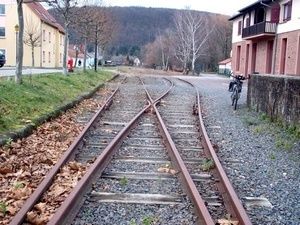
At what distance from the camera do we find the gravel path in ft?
16.0

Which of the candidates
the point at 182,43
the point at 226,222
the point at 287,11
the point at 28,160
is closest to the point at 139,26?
the point at 182,43

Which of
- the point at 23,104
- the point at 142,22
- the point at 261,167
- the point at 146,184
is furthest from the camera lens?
the point at 142,22

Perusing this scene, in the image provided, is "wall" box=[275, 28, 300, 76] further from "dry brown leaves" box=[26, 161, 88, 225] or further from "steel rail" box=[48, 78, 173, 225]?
"dry brown leaves" box=[26, 161, 88, 225]

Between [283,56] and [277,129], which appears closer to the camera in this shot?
[277,129]

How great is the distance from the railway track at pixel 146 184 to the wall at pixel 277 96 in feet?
8.20

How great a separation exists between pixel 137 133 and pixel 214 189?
13.1 ft

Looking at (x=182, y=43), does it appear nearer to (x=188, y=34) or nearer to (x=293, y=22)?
(x=188, y=34)

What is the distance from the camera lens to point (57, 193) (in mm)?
5043

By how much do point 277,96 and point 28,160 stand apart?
742 centimetres

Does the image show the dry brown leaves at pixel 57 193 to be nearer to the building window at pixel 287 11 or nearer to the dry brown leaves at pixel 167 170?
the dry brown leaves at pixel 167 170

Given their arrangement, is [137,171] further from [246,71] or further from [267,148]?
[246,71]

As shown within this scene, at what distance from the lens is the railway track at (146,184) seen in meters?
4.49

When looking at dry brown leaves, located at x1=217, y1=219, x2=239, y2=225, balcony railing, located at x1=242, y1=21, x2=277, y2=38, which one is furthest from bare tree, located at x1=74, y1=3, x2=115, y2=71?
dry brown leaves, located at x1=217, y1=219, x2=239, y2=225

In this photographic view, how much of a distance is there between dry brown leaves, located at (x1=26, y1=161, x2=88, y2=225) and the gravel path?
213 cm
